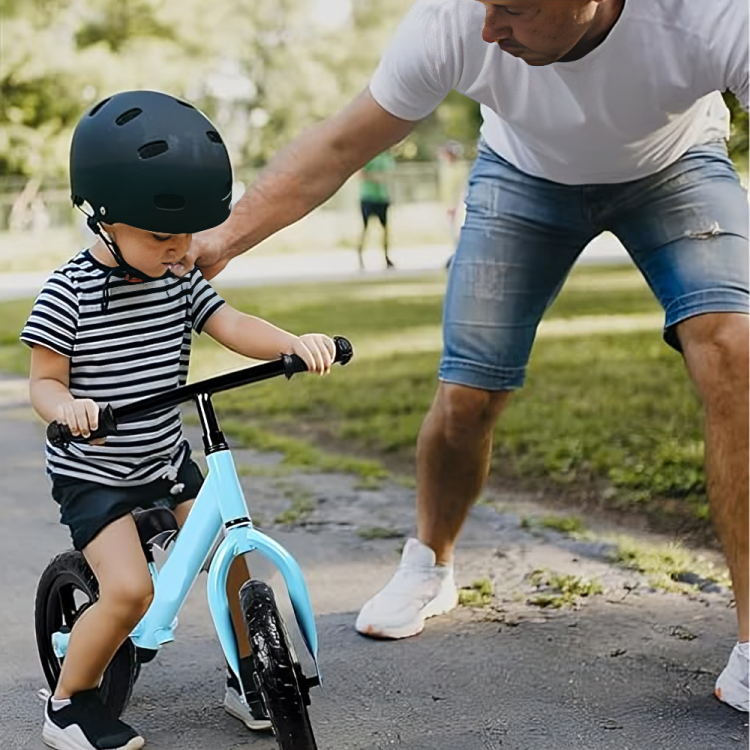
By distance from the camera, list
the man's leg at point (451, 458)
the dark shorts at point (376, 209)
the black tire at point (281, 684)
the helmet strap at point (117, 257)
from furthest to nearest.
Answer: the dark shorts at point (376, 209) < the man's leg at point (451, 458) < the helmet strap at point (117, 257) < the black tire at point (281, 684)

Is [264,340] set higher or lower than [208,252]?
lower

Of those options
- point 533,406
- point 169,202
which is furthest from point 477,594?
point 533,406

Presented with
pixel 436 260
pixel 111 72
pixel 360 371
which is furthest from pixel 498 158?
pixel 111 72

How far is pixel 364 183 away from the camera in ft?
55.9

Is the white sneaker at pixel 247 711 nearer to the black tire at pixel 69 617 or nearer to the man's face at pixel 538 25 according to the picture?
the black tire at pixel 69 617

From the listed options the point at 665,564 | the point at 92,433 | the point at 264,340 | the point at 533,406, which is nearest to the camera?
the point at 92,433

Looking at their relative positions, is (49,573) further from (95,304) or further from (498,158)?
(498,158)

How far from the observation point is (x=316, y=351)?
99.6 inches

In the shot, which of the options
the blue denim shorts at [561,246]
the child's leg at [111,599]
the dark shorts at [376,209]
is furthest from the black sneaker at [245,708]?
the dark shorts at [376,209]

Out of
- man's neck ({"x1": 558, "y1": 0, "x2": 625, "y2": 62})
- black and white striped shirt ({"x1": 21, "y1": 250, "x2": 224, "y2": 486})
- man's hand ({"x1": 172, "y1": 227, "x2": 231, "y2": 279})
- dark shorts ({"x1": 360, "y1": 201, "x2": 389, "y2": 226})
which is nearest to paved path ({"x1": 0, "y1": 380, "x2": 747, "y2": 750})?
black and white striped shirt ({"x1": 21, "y1": 250, "x2": 224, "y2": 486})

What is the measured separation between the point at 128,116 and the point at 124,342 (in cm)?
47

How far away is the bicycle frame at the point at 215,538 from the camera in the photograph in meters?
2.50

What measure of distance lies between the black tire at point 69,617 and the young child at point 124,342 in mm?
61

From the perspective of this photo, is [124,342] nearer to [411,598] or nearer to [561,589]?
[411,598]
